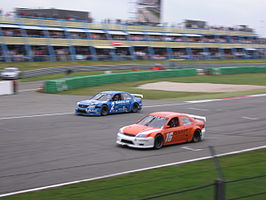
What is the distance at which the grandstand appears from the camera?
49000 millimetres

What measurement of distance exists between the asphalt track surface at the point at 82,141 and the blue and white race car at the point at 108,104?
0.41 meters

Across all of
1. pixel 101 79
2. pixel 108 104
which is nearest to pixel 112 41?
pixel 101 79

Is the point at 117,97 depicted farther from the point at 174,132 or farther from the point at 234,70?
the point at 234,70

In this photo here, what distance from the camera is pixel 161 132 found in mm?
12242

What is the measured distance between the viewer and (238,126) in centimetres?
1658

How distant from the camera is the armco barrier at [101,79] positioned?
29.6 meters

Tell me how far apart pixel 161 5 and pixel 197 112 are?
2290 inches

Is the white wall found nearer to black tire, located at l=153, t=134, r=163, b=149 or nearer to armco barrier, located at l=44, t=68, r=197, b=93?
armco barrier, located at l=44, t=68, r=197, b=93

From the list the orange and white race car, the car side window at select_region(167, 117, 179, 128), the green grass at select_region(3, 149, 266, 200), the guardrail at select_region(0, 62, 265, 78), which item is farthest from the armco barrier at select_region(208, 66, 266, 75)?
the green grass at select_region(3, 149, 266, 200)

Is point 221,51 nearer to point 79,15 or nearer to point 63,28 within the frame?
point 79,15

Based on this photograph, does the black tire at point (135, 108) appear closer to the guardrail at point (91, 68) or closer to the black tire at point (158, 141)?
the black tire at point (158, 141)

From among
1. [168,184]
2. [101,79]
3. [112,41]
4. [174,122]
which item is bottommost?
[101,79]

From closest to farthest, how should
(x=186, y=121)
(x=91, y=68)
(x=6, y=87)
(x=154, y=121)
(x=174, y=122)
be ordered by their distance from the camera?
(x=154, y=121), (x=174, y=122), (x=186, y=121), (x=6, y=87), (x=91, y=68)

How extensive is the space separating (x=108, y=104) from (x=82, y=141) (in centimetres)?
629
